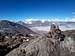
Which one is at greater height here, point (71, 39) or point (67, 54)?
point (71, 39)

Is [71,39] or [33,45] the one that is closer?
[33,45]

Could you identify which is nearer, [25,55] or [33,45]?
[25,55]

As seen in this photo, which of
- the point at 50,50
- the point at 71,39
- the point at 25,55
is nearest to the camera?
the point at 25,55

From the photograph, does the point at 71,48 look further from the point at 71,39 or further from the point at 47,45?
the point at 47,45

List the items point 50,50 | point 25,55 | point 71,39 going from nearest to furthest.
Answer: point 25,55 < point 50,50 < point 71,39

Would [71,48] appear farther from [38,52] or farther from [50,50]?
[38,52]

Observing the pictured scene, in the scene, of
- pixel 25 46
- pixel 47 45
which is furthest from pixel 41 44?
pixel 25 46

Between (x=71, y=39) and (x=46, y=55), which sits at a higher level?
(x=71, y=39)

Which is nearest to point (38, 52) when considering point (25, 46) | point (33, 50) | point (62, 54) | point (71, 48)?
point (33, 50)
